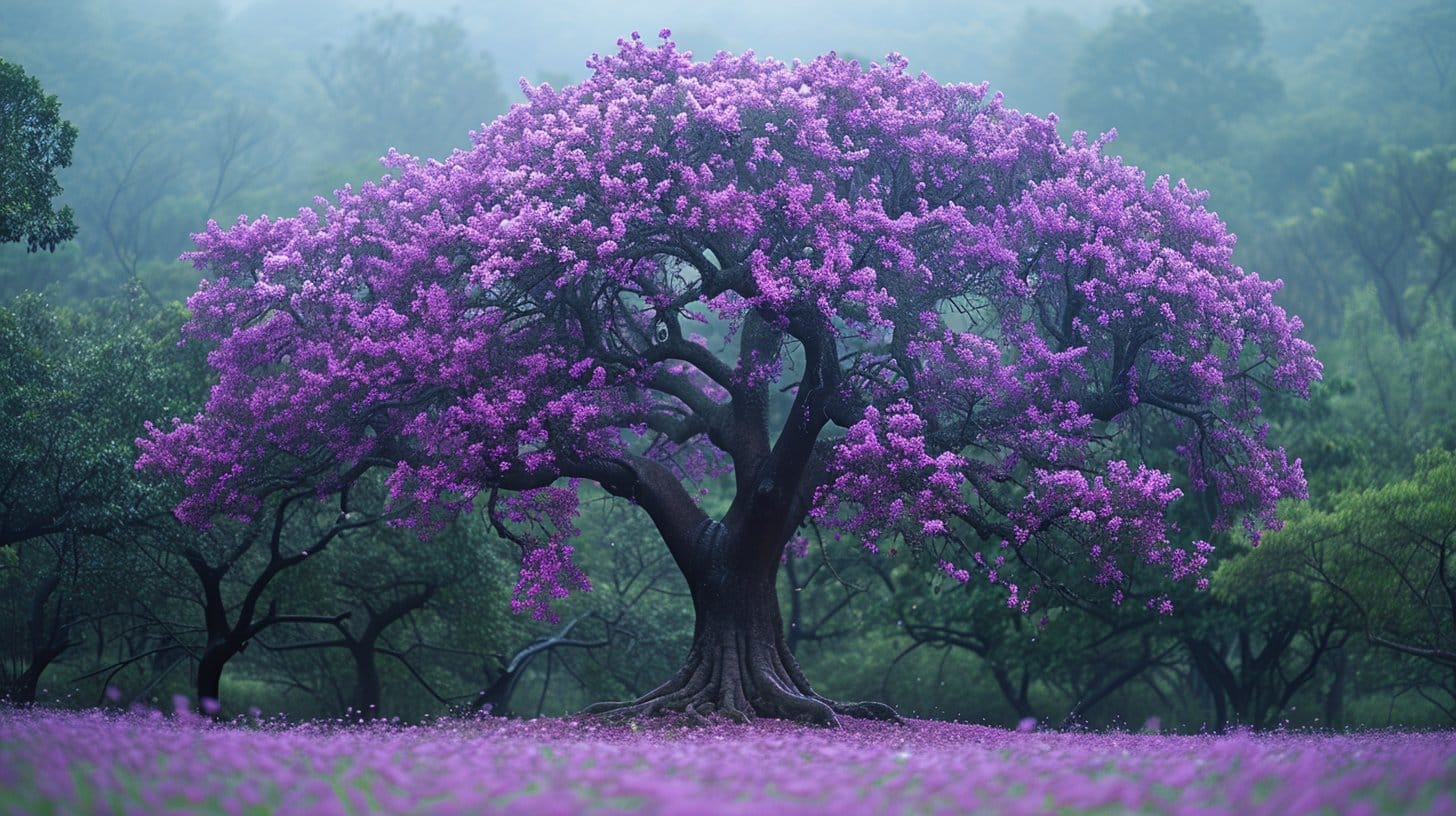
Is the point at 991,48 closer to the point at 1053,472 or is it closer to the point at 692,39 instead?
the point at 692,39

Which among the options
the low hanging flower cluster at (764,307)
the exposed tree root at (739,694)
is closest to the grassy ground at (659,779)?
the low hanging flower cluster at (764,307)

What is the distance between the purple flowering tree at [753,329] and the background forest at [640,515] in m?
2.48

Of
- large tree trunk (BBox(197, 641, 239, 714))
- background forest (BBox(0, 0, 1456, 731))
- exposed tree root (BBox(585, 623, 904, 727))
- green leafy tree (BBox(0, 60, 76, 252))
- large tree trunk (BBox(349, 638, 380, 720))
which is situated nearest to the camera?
exposed tree root (BBox(585, 623, 904, 727))

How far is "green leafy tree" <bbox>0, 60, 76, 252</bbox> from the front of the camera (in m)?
25.6

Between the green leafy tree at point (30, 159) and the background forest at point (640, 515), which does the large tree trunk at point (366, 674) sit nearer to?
the background forest at point (640, 515)

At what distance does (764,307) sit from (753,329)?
9.41ft

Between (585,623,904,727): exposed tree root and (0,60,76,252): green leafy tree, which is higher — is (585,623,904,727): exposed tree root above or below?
below

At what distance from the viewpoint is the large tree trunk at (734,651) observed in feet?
74.8

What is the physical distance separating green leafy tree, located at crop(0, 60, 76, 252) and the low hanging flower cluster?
14.5ft

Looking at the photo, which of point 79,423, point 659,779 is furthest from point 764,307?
point 79,423

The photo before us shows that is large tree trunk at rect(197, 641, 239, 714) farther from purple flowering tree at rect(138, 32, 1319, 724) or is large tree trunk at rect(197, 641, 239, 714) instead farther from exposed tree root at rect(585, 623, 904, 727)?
exposed tree root at rect(585, 623, 904, 727)

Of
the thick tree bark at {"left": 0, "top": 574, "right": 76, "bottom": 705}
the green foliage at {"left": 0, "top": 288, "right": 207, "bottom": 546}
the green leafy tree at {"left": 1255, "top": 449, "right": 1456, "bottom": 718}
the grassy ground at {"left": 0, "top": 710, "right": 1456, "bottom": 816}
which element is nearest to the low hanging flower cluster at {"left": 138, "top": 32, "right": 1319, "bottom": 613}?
the green foliage at {"left": 0, "top": 288, "right": 207, "bottom": 546}

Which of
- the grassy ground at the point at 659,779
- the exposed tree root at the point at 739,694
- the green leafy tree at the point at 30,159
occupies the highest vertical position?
the green leafy tree at the point at 30,159

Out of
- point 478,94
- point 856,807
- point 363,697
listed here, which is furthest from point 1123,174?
point 478,94
